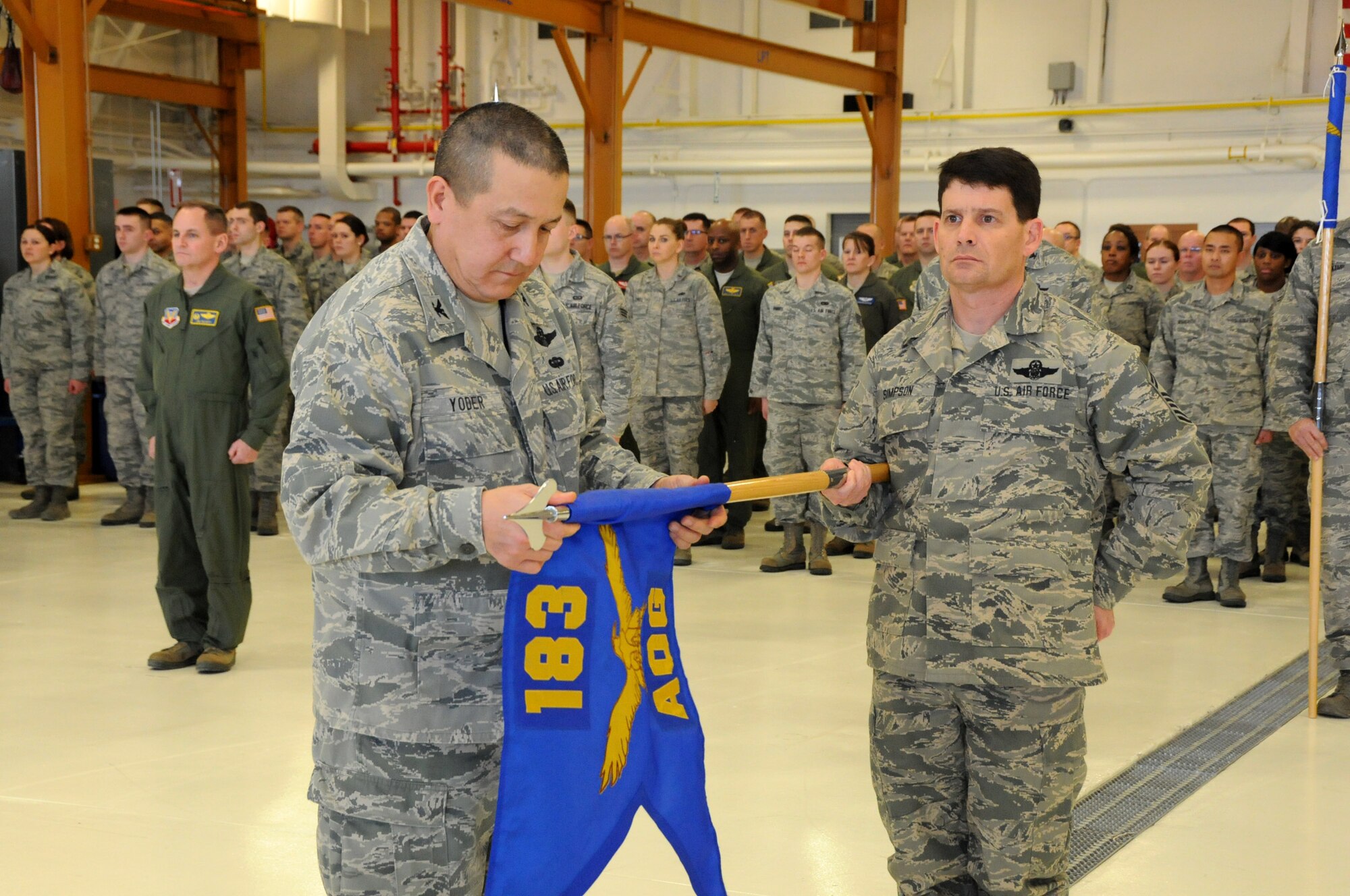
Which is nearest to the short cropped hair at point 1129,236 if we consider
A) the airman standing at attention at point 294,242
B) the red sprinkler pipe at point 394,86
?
the airman standing at attention at point 294,242

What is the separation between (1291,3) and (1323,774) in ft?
35.0

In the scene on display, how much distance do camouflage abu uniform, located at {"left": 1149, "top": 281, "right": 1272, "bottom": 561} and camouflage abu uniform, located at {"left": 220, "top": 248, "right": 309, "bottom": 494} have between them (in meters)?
5.17

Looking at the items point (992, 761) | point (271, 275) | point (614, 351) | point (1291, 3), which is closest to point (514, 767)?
point (992, 761)

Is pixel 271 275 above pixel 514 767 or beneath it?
above

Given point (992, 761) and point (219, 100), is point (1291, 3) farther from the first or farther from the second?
point (992, 761)

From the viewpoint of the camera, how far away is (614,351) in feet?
22.4

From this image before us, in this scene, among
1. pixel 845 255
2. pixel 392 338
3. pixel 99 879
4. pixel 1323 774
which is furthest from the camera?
pixel 845 255

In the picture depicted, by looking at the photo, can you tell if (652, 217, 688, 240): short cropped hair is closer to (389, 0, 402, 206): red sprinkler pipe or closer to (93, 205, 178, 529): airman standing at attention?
(93, 205, 178, 529): airman standing at attention

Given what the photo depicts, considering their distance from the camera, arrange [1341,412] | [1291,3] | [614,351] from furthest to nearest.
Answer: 1. [1291,3]
2. [614,351]
3. [1341,412]

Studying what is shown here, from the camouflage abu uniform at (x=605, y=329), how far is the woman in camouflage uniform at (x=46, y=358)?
150 inches

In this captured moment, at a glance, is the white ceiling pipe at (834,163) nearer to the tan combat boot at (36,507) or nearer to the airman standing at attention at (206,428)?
the tan combat boot at (36,507)

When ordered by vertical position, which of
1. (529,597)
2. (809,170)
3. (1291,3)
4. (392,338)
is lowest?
(529,597)

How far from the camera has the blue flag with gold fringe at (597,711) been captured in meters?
1.98

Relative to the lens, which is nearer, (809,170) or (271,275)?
(271,275)
